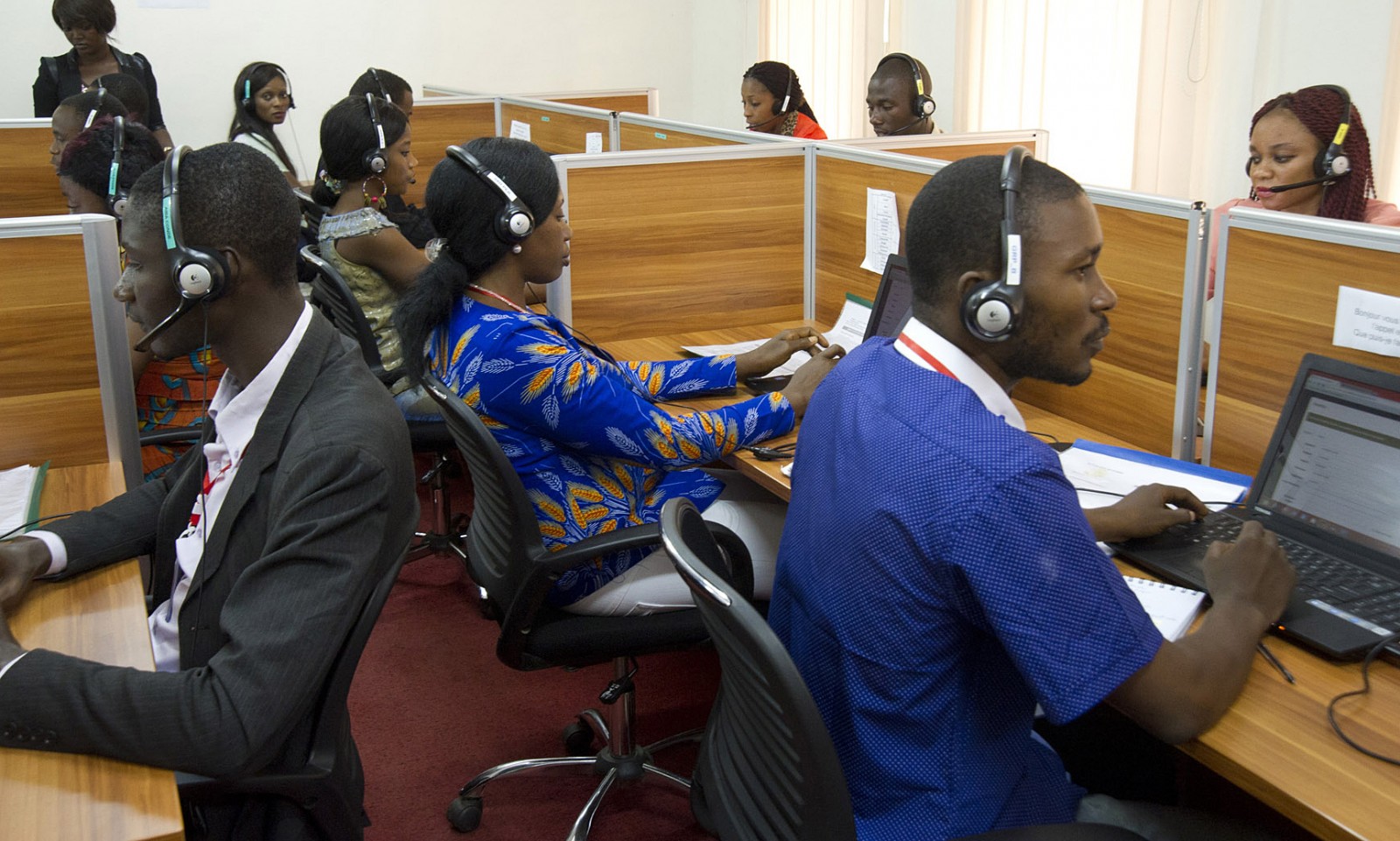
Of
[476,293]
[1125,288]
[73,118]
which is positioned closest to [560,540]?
[476,293]

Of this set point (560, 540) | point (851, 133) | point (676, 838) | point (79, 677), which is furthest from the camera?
point (851, 133)

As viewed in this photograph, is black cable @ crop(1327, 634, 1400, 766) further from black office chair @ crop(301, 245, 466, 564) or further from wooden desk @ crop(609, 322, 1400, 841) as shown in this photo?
black office chair @ crop(301, 245, 466, 564)

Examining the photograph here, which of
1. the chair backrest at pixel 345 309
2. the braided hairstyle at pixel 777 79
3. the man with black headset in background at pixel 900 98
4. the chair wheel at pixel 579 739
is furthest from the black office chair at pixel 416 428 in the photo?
the man with black headset in background at pixel 900 98

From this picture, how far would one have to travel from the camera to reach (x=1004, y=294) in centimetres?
118

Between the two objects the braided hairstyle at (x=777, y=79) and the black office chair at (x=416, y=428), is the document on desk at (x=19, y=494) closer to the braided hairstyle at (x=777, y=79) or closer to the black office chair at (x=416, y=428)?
the black office chair at (x=416, y=428)

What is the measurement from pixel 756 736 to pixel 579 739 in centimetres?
122

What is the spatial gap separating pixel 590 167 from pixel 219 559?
5.35 ft

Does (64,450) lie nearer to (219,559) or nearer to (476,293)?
(476,293)

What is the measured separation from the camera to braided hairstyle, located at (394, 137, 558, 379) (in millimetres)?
1913

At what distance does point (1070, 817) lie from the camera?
3.85 ft

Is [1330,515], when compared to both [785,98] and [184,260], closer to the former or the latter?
[184,260]

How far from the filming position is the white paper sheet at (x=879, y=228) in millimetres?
2504

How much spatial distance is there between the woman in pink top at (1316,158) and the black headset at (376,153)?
7.11ft

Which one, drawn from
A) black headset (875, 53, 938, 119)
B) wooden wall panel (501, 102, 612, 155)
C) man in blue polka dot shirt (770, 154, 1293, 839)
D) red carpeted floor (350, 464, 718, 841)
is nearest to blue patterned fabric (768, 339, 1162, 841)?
man in blue polka dot shirt (770, 154, 1293, 839)
